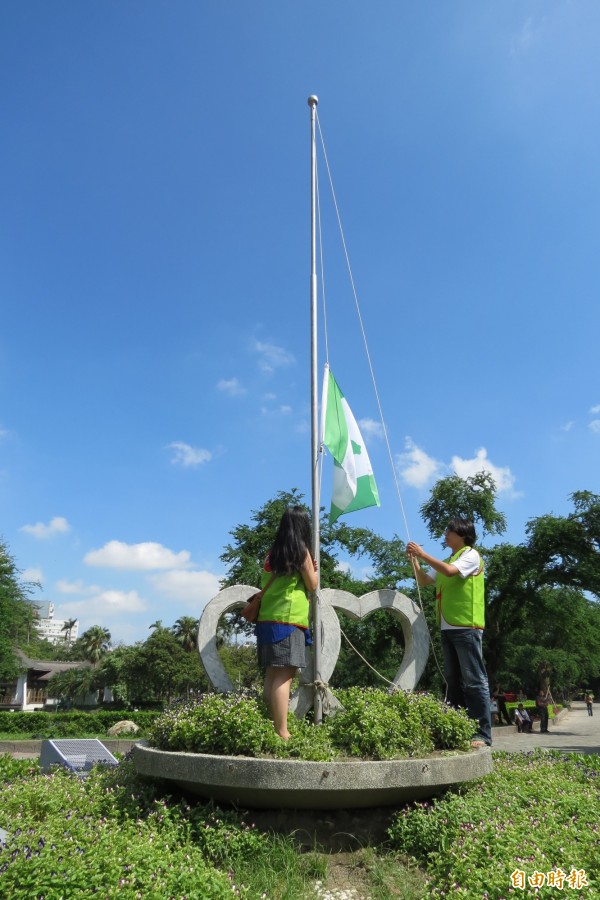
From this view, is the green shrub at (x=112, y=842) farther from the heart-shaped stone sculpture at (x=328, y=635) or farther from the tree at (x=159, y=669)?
the tree at (x=159, y=669)

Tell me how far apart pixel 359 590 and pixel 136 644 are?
38.5 metres

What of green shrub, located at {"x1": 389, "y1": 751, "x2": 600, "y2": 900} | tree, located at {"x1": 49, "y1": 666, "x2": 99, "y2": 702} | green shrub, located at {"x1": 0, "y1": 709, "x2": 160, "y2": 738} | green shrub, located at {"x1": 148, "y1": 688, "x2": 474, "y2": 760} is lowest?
tree, located at {"x1": 49, "y1": 666, "x2": 99, "y2": 702}

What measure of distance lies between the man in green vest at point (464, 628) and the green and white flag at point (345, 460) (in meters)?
0.86

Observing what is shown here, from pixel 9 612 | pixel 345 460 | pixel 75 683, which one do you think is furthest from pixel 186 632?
pixel 345 460

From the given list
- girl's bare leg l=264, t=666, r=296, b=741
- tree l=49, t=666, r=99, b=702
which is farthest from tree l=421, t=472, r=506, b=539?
tree l=49, t=666, r=99, b=702

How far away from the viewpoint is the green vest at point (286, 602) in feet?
16.9

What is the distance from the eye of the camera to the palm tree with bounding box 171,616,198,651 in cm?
6329

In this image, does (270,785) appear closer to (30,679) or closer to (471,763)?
(471,763)

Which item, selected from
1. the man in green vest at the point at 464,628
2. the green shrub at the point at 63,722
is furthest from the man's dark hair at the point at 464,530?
the green shrub at the point at 63,722

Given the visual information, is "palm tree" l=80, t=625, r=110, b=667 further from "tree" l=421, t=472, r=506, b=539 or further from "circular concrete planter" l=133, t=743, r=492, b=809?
"circular concrete planter" l=133, t=743, r=492, b=809

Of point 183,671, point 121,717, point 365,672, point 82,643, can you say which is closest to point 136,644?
point 183,671

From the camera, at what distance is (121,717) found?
27.3 m

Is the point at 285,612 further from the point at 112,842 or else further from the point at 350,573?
the point at 350,573

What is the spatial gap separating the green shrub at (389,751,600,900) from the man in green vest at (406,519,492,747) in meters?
0.58
